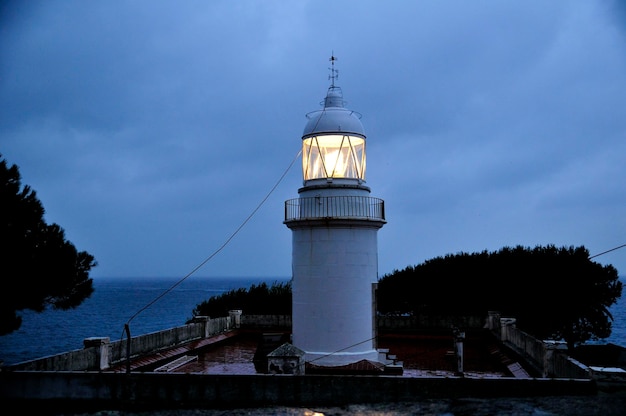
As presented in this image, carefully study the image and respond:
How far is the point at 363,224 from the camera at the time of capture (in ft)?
51.2

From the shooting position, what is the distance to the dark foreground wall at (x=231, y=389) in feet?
34.9

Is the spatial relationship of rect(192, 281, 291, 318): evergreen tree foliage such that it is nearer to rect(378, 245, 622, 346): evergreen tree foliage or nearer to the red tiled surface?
rect(378, 245, 622, 346): evergreen tree foliage

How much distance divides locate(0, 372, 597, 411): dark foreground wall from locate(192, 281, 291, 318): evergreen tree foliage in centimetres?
2675

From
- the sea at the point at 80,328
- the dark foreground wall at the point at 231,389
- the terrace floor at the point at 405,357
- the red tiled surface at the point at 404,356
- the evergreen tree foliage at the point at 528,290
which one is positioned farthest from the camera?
the sea at the point at 80,328

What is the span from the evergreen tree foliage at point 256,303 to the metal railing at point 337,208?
74.3 ft

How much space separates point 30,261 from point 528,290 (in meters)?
28.7

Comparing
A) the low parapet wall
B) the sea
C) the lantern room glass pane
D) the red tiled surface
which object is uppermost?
the lantern room glass pane

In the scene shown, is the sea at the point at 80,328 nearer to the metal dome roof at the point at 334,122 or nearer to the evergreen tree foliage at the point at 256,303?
the evergreen tree foliage at the point at 256,303

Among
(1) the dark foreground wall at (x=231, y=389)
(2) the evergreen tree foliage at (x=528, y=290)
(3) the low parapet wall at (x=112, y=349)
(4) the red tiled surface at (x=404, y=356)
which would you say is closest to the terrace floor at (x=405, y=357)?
(4) the red tiled surface at (x=404, y=356)

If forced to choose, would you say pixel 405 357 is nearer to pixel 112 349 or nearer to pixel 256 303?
pixel 112 349

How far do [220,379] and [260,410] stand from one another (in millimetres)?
1048

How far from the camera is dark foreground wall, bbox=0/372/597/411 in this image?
1063 centimetres

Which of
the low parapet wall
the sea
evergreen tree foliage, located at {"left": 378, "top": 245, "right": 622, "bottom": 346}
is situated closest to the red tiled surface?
the low parapet wall

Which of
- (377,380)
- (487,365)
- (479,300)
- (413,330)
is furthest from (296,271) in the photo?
(479,300)
